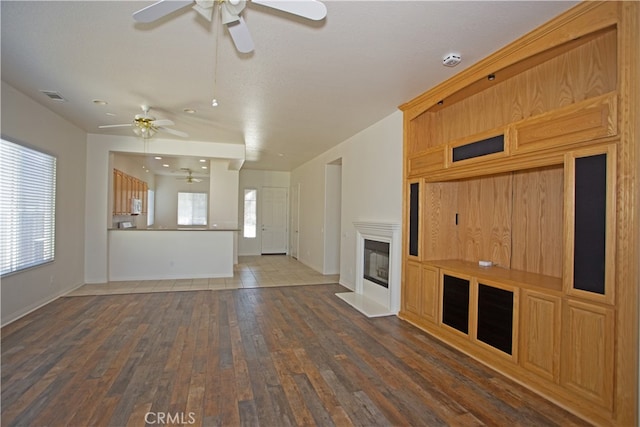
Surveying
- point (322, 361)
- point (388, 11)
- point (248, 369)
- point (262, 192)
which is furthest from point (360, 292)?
point (262, 192)

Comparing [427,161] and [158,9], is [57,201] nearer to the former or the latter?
[158,9]

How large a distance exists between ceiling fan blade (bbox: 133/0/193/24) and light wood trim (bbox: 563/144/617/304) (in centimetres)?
280

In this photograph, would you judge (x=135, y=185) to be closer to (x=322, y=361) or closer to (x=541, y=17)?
(x=322, y=361)

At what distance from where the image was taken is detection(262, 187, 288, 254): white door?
10688mm

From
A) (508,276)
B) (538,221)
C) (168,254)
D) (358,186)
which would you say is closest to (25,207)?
(168,254)

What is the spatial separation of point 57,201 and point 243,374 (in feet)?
14.1

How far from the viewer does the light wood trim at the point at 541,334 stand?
2.40 meters

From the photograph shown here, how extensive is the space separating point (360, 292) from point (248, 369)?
2.94 m

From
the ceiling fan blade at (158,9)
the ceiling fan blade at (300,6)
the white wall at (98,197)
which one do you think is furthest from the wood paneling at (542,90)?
the white wall at (98,197)

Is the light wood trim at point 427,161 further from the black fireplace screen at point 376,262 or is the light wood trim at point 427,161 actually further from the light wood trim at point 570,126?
the black fireplace screen at point 376,262

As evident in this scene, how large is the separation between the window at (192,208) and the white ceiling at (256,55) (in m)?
7.70

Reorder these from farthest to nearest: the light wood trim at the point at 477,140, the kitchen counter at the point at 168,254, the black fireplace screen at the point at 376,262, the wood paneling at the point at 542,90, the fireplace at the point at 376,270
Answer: the kitchen counter at the point at 168,254 < the black fireplace screen at the point at 376,262 < the fireplace at the point at 376,270 < the light wood trim at the point at 477,140 < the wood paneling at the point at 542,90

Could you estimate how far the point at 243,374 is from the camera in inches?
109

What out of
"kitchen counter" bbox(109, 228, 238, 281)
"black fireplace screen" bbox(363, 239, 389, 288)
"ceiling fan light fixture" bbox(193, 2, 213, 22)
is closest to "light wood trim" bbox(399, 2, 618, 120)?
"black fireplace screen" bbox(363, 239, 389, 288)
